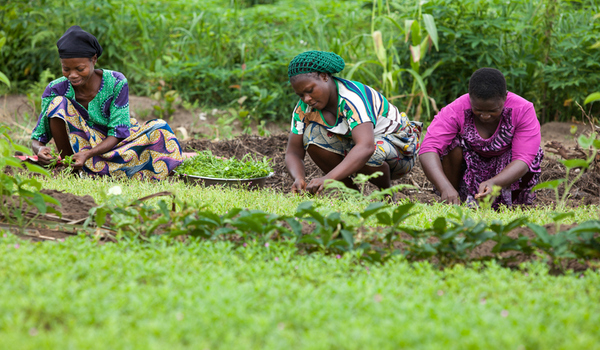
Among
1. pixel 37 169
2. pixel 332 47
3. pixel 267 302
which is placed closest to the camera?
pixel 267 302

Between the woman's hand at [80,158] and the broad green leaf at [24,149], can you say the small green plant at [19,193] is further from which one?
the woman's hand at [80,158]

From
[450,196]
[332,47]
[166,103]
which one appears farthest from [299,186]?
[166,103]

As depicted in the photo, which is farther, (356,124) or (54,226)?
(356,124)

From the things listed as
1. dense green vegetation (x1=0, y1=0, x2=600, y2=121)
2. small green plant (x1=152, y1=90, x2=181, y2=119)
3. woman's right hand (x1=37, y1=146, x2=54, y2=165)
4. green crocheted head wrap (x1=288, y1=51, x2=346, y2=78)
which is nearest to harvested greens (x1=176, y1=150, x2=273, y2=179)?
green crocheted head wrap (x1=288, y1=51, x2=346, y2=78)

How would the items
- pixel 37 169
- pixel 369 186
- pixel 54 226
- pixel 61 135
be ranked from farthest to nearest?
pixel 369 186
pixel 61 135
pixel 54 226
pixel 37 169

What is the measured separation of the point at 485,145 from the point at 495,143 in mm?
77

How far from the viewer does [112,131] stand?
492cm

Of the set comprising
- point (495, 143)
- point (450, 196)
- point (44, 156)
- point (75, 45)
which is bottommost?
point (450, 196)

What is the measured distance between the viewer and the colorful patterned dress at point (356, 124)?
4105mm

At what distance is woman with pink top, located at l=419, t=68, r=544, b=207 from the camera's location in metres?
3.97

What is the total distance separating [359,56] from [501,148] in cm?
416

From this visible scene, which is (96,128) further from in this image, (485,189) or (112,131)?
(485,189)

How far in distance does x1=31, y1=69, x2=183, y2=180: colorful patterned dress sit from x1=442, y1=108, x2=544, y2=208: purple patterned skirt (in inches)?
102

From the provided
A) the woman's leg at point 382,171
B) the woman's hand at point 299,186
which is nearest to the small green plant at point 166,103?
the woman's hand at point 299,186
